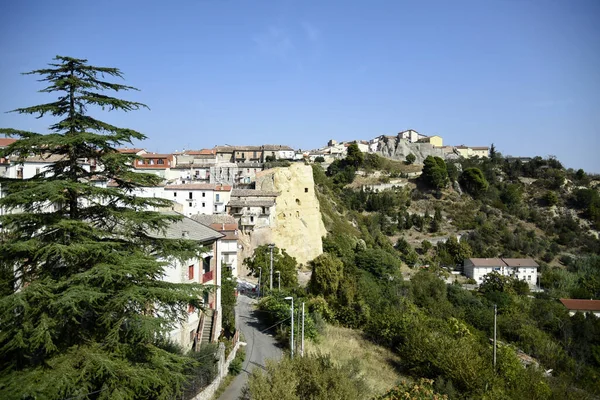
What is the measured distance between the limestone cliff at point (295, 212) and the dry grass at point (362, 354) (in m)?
20.2

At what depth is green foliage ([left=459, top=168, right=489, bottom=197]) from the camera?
321ft

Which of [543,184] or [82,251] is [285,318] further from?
[543,184]

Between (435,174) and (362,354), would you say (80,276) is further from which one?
(435,174)

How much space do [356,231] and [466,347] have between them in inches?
1916

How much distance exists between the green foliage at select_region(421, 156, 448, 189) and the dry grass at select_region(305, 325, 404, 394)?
70744 millimetres

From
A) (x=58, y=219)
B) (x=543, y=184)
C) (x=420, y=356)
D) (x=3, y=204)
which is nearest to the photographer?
(x=3, y=204)

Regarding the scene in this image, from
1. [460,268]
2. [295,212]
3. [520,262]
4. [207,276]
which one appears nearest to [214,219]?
[295,212]

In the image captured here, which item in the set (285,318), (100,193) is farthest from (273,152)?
(100,193)

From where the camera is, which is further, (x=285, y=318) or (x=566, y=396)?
(x=285, y=318)

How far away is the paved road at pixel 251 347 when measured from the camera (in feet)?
57.3

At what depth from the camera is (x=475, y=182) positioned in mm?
98250

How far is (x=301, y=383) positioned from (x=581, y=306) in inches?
2139

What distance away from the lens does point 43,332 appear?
827 centimetres

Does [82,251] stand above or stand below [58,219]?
below
